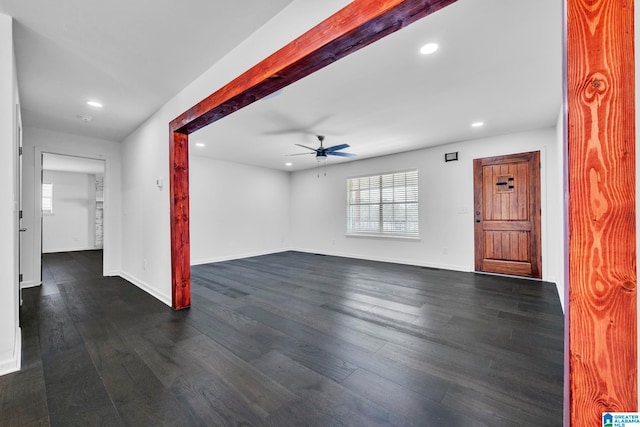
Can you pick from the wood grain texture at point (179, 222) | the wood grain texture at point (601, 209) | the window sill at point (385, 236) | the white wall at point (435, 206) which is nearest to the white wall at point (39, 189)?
the wood grain texture at point (179, 222)

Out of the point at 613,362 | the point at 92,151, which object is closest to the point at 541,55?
the point at 613,362

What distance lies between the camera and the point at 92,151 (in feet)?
15.3

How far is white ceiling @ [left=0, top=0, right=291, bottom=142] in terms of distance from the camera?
6.03ft

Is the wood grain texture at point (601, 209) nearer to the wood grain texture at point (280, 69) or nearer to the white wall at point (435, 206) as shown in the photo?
the wood grain texture at point (280, 69)

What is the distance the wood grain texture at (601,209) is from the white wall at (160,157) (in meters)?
1.24

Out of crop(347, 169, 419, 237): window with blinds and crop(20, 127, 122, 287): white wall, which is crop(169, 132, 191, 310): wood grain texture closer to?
crop(20, 127, 122, 287): white wall

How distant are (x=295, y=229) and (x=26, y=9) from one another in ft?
21.7

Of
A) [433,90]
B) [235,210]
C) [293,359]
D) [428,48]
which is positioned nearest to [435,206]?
[433,90]

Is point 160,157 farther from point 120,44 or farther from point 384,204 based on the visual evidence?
point 384,204

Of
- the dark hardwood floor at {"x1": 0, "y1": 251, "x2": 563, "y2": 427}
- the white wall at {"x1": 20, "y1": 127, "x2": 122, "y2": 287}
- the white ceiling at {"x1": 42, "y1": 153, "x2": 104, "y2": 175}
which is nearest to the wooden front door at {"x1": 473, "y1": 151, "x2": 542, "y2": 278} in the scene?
the dark hardwood floor at {"x1": 0, "y1": 251, "x2": 563, "y2": 427}

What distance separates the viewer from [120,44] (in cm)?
221

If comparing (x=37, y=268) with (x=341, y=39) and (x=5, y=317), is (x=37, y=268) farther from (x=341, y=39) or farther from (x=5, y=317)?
(x=341, y=39)

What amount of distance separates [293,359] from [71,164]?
28.7 feet

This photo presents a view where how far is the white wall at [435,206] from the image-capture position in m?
4.18
